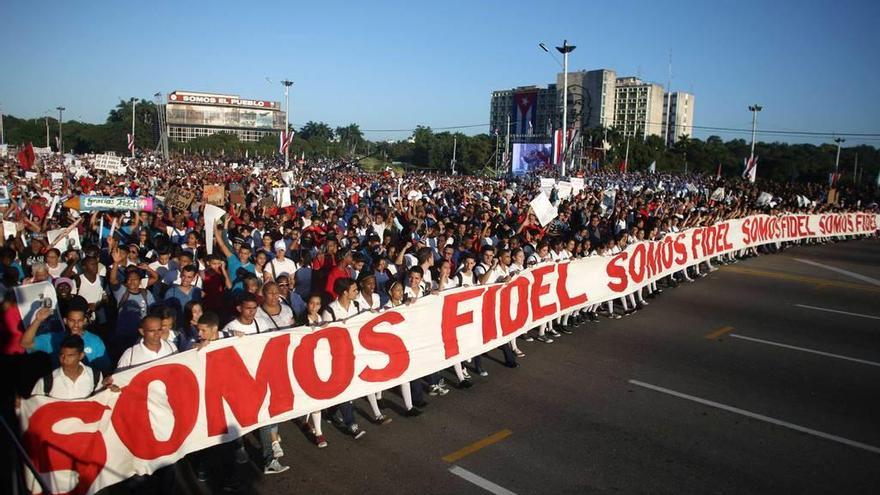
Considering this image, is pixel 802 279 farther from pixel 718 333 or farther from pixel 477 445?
pixel 477 445

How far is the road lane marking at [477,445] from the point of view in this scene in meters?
5.93

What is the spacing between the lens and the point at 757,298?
43.8 feet

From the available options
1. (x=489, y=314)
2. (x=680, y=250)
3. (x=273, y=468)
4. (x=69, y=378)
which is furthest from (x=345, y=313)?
(x=680, y=250)

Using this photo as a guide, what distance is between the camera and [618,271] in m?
11.5

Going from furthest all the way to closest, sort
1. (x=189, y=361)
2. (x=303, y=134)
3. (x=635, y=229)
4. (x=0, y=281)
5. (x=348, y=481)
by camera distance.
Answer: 1. (x=303, y=134)
2. (x=635, y=229)
3. (x=0, y=281)
4. (x=348, y=481)
5. (x=189, y=361)

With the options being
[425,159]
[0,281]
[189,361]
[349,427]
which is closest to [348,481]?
[349,427]

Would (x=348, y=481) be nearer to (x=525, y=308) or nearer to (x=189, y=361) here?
(x=189, y=361)

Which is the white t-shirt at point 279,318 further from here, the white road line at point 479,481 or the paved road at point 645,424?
the white road line at point 479,481

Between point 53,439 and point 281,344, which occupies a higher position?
point 281,344

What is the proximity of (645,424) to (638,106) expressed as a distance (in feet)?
589

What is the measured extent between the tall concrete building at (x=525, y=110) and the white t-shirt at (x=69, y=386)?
54.3 m

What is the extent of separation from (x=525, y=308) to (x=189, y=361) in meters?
5.25

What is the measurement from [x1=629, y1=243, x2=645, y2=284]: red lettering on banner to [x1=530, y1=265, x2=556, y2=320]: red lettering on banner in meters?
3.13

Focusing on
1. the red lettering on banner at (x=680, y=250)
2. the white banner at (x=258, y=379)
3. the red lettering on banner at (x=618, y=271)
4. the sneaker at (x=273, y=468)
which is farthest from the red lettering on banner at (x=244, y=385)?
the red lettering on banner at (x=680, y=250)
